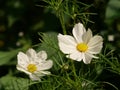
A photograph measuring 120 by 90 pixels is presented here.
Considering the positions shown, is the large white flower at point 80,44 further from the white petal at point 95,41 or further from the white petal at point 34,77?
the white petal at point 34,77

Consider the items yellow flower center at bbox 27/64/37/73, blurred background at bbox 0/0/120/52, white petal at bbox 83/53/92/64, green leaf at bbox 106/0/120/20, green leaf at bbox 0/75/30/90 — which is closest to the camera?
white petal at bbox 83/53/92/64

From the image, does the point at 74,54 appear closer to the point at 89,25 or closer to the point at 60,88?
the point at 60,88

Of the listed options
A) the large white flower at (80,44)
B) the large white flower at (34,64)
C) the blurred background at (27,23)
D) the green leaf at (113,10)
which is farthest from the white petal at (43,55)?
the green leaf at (113,10)

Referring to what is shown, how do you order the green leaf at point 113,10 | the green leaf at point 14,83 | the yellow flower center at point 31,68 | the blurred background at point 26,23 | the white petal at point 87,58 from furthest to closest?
the blurred background at point 26,23 → the green leaf at point 113,10 → the green leaf at point 14,83 → the yellow flower center at point 31,68 → the white petal at point 87,58

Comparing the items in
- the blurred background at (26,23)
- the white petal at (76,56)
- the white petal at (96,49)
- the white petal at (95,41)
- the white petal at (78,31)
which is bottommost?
the blurred background at (26,23)

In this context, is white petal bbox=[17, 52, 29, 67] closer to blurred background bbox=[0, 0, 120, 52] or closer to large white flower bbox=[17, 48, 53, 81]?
large white flower bbox=[17, 48, 53, 81]

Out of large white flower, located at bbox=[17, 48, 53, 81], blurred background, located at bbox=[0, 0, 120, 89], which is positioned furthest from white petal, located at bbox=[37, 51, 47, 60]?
blurred background, located at bbox=[0, 0, 120, 89]

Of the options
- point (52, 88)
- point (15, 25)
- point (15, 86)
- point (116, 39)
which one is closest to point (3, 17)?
point (15, 25)

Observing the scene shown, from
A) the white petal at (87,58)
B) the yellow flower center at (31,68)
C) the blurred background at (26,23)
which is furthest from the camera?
the blurred background at (26,23)

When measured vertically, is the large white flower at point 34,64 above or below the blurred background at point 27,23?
above
